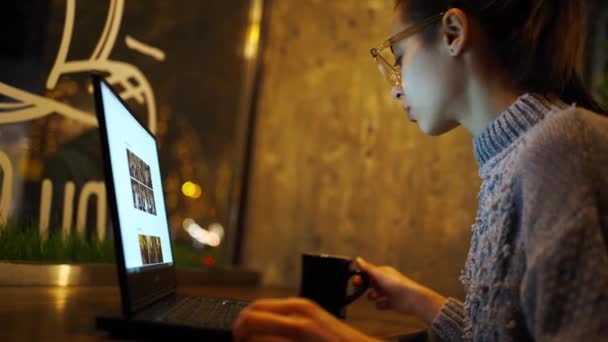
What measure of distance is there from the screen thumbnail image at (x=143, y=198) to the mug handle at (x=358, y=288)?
0.42 metres

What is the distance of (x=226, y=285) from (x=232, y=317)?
1.02m

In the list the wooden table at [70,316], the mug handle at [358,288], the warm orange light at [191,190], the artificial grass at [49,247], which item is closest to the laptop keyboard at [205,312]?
the wooden table at [70,316]

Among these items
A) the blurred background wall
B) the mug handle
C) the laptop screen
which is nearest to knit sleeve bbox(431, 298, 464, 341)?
the mug handle

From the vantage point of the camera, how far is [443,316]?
3.67 ft

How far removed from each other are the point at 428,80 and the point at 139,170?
542 millimetres

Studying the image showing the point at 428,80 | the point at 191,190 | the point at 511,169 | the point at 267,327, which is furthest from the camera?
the point at 191,190

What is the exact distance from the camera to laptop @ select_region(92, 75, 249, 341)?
724 mm

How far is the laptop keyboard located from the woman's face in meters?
0.50

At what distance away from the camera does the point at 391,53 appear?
118 cm

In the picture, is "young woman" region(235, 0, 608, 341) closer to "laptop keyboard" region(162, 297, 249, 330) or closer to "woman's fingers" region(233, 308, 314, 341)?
"woman's fingers" region(233, 308, 314, 341)

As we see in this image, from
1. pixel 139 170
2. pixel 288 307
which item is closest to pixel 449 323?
pixel 288 307

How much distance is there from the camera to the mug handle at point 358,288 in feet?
3.76

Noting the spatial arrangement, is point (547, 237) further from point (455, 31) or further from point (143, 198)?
point (143, 198)

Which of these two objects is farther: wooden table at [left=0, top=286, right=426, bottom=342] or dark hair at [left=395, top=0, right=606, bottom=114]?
dark hair at [left=395, top=0, right=606, bottom=114]
